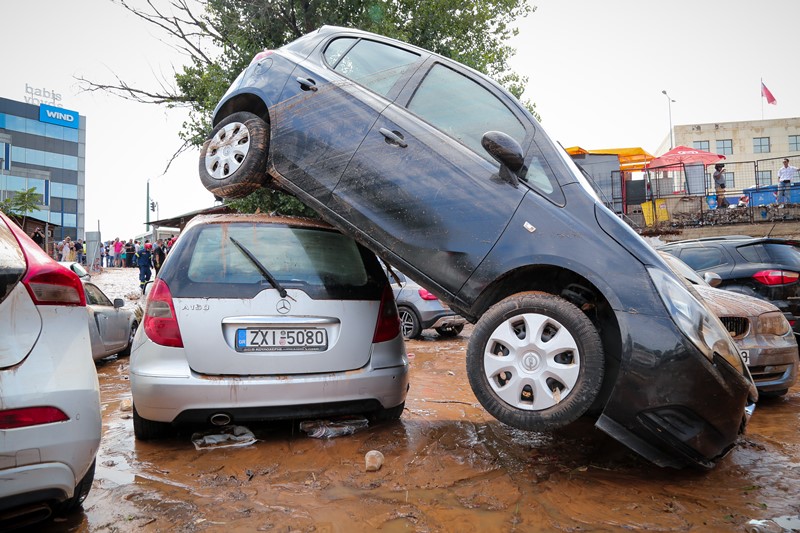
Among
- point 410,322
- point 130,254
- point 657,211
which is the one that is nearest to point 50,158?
point 130,254

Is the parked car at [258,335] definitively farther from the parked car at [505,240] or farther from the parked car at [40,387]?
the parked car at [40,387]

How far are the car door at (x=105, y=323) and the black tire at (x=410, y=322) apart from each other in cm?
402

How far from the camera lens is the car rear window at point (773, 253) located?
6.41 m

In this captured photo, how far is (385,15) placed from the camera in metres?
16.3

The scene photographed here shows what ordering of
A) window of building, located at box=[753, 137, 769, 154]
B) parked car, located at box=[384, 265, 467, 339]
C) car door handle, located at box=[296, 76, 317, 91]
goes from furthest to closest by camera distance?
1. window of building, located at box=[753, 137, 769, 154]
2. parked car, located at box=[384, 265, 467, 339]
3. car door handle, located at box=[296, 76, 317, 91]

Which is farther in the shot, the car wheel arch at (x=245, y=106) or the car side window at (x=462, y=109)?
the car wheel arch at (x=245, y=106)

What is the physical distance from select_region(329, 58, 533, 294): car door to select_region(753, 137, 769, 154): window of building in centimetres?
5173

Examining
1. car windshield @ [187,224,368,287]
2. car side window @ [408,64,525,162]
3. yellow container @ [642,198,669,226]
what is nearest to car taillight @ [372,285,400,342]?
car windshield @ [187,224,368,287]

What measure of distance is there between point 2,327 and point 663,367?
2.77 meters

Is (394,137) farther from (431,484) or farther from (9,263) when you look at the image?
(9,263)

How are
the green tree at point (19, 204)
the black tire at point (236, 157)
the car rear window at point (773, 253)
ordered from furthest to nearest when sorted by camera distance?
1. the green tree at point (19, 204)
2. the car rear window at point (773, 253)
3. the black tire at point (236, 157)

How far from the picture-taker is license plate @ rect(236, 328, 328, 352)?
3271 mm

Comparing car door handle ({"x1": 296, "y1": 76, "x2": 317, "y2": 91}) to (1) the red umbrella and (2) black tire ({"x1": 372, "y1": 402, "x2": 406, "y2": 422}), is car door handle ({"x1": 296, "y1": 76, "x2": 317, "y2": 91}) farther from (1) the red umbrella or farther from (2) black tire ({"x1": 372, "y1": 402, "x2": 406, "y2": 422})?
(1) the red umbrella

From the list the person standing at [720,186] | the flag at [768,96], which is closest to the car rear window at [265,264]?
the person standing at [720,186]
